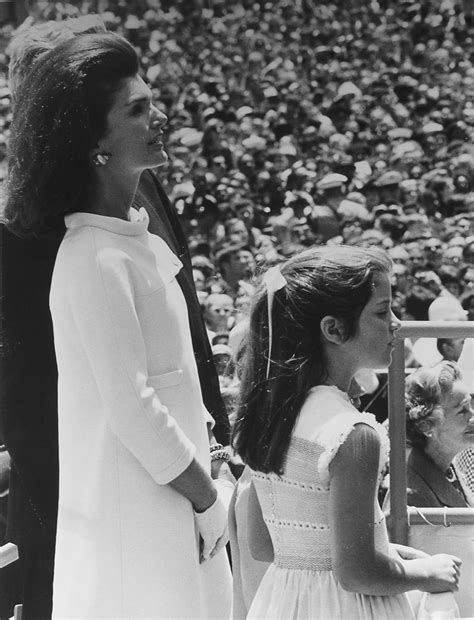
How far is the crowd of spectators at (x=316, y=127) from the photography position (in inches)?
267

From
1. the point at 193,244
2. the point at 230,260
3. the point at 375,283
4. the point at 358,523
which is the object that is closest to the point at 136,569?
the point at 358,523

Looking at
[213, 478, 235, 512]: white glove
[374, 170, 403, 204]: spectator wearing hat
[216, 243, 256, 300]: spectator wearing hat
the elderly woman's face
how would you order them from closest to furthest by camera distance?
[213, 478, 235, 512]: white glove
the elderly woman's face
[216, 243, 256, 300]: spectator wearing hat
[374, 170, 403, 204]: spectator wearing hat

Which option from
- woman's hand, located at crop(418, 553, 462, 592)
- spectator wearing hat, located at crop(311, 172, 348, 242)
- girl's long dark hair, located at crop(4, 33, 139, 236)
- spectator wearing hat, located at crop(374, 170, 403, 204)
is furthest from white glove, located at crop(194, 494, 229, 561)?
spectator wearing hat, located at crop(374, 170, 403, 204)

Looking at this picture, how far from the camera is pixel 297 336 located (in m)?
1.22

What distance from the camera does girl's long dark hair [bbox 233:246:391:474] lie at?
3.92 feet

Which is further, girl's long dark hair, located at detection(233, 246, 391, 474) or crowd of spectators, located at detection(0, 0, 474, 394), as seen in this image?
crowd of spectators, located at detection(0, 0, 474, 394)

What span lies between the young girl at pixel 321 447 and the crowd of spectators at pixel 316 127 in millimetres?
4553

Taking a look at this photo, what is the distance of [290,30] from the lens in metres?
10.0

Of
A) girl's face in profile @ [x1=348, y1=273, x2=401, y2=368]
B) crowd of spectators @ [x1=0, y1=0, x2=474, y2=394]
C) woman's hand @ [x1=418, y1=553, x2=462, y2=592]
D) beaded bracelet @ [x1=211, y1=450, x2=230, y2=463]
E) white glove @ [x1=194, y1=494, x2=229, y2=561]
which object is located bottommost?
crowd of spectators @ [x1=0, y1=0, x2=474, y2=394]

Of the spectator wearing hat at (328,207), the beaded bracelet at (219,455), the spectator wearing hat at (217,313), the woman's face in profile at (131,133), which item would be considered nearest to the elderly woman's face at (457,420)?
the beaded bracelet at (219,455)

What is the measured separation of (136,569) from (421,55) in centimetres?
916

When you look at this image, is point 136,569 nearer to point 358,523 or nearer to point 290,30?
point 358,523

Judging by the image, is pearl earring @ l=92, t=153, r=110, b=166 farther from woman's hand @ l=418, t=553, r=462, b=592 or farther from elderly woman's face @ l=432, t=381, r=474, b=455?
elderly woman's face @ l=432, t=381, r=474, b=455

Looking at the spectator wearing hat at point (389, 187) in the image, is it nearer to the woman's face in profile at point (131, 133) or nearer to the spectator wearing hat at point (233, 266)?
the spectator wearing hat at point (233, 266)
